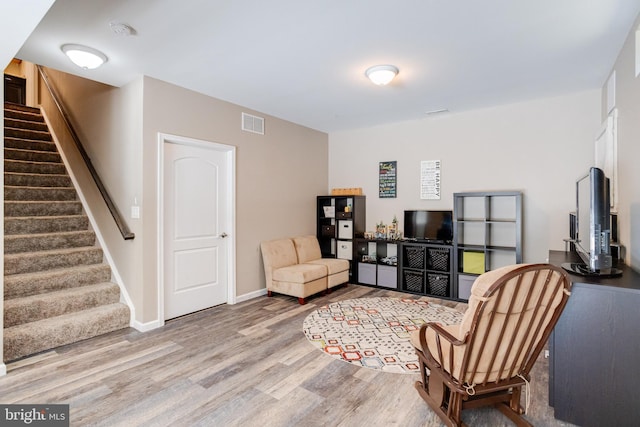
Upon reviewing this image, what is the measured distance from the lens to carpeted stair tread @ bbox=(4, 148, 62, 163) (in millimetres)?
4516

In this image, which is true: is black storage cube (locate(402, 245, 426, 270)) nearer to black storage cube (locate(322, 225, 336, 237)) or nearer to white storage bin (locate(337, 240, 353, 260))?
white storage bin (locate(337, 240, 353, 260))

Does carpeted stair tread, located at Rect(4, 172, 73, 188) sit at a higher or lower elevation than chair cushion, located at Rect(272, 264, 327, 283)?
higher

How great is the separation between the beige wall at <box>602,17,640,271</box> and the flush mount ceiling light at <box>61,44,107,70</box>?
4.18 metres

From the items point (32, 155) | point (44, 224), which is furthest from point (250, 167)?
point (32, 155)

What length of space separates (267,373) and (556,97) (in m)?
4.48

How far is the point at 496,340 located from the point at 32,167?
5.73m

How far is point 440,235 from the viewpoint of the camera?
15.4ft

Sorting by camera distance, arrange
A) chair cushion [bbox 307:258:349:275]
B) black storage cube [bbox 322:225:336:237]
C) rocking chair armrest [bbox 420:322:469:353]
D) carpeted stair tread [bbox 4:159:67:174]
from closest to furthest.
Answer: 1. rocking chair armrest [bbox 420:322:469:353]
2. carpeted stair tread [bbox 4:159:67:174]
3. chair cushion [bbox 307:258:349:275]
4. black storage cube [bbox 322:225:336:237]

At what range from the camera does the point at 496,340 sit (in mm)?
1702

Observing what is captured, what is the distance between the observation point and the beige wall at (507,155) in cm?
396

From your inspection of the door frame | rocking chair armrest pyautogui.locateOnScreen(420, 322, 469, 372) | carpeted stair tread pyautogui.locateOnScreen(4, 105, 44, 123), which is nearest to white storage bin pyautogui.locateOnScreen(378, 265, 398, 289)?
the door frame

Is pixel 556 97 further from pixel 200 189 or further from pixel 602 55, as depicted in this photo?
pixel 200 189

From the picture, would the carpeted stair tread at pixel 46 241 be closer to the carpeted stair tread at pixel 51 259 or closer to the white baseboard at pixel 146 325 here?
the carpeted stair tread at pixel 51 259

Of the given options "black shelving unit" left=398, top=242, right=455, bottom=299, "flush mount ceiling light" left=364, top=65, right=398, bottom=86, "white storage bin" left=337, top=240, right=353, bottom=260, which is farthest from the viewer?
"white storage bin" left=337, top=240, right=353, bottom=260
